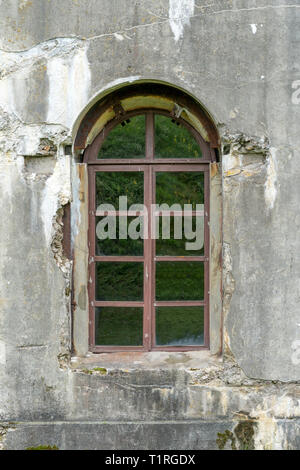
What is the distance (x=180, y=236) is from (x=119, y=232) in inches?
19.6

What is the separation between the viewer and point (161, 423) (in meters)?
3.56

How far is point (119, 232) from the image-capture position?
390cm

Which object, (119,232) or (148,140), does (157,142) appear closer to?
(148,140)

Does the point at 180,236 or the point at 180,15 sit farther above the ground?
the point at 180,15

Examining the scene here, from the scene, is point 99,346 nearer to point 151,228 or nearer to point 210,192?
point 151,228

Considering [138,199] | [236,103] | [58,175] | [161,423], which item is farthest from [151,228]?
[161,423]

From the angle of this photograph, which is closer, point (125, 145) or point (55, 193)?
point (55, 193)

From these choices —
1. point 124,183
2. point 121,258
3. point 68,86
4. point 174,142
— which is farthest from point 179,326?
point 68,86

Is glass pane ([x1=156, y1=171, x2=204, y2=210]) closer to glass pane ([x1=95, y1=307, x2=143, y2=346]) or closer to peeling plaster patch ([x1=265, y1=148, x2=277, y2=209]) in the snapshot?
peeling plaster patch ([x1=265, y1=148, x2=277, y2=209])

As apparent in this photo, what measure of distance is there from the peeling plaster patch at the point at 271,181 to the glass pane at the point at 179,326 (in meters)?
1.03

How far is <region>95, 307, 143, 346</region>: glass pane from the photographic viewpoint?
154 inches

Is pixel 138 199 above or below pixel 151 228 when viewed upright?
above

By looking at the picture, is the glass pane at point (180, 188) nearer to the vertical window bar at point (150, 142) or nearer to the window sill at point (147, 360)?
the vertical window bar at point (150, 142)
